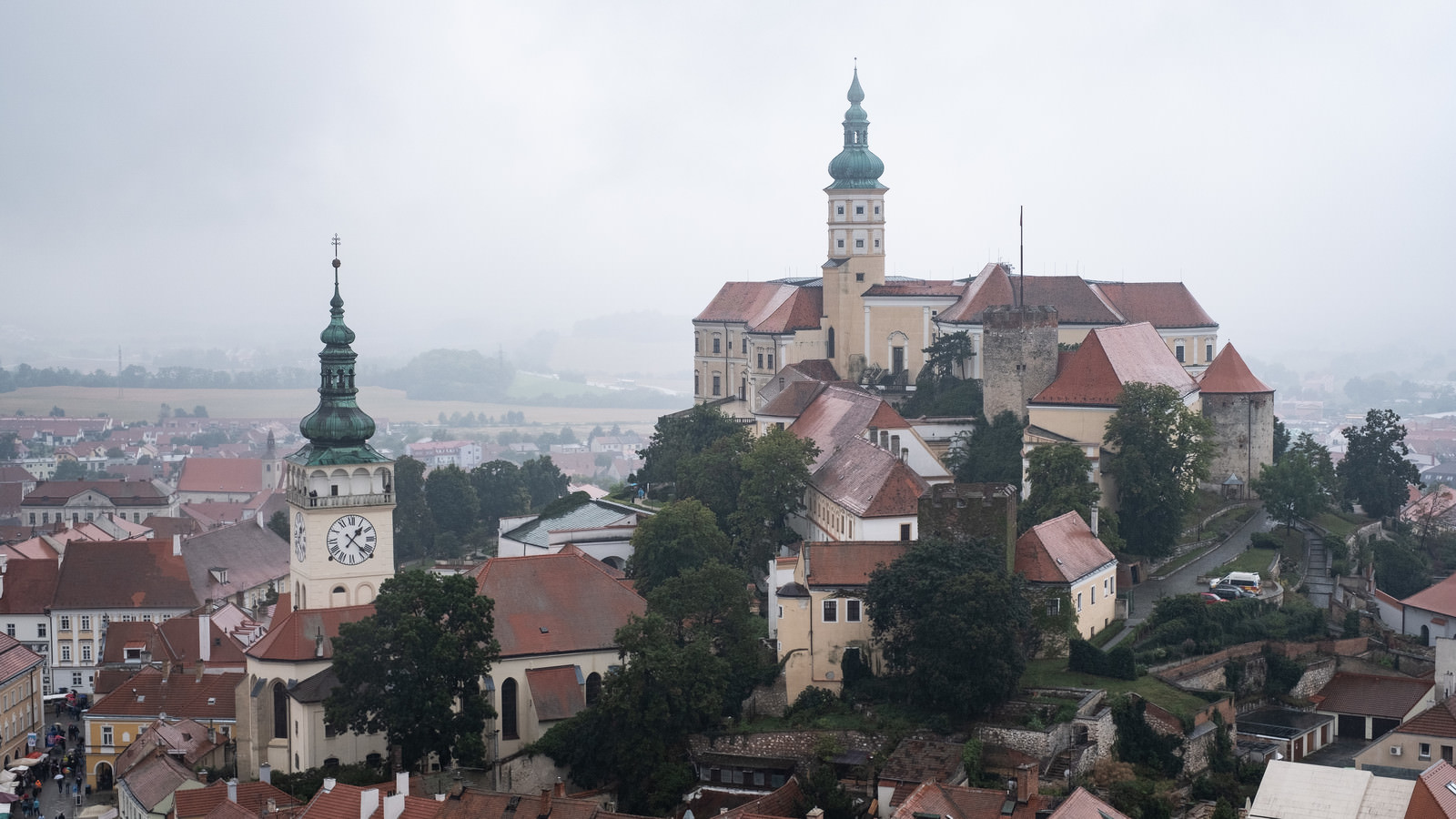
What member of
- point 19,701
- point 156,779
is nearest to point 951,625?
point 156,779

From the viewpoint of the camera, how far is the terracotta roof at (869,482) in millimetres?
59812

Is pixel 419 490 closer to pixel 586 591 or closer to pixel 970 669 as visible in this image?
pixel 586 591

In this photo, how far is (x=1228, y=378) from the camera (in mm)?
76688

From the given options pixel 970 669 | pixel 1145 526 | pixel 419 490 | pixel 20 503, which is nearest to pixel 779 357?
pixel 419 490

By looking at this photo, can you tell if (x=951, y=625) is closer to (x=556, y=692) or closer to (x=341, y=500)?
(x=556, y=692)

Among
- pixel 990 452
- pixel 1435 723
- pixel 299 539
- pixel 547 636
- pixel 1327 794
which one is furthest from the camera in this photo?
pixel 990 452

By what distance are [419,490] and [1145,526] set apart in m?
45.6

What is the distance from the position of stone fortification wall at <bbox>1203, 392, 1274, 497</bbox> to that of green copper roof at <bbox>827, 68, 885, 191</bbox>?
73.1 ft

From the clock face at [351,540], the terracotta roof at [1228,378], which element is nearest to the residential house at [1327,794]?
the clock face at [351,540]

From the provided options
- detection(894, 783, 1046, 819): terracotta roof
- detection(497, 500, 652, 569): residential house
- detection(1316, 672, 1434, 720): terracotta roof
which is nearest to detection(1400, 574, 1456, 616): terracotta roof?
detection(1316, 672, 1434, 720): terracotta roof

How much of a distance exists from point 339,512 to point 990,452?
27420mm

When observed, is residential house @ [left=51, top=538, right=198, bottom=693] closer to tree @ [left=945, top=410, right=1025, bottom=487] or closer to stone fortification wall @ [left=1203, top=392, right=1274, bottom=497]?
tree @ [left=945, top=410, right=1025, bottom=487]

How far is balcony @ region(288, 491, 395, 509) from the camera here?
56844mm

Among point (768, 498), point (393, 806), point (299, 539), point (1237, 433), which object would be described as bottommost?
point (393, 806)
